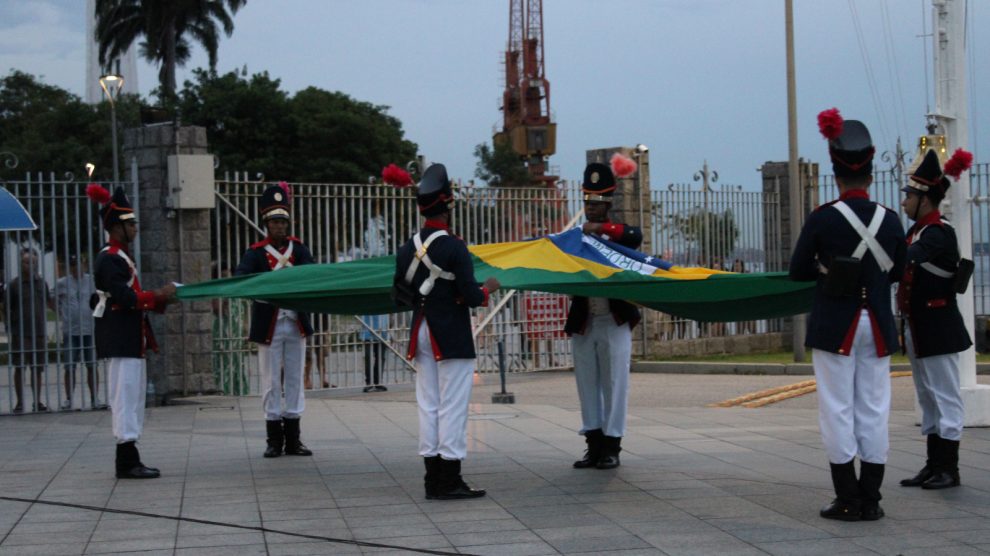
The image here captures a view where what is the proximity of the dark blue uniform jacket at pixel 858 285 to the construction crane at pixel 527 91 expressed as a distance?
90.2 metres

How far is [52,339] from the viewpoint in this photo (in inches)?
664

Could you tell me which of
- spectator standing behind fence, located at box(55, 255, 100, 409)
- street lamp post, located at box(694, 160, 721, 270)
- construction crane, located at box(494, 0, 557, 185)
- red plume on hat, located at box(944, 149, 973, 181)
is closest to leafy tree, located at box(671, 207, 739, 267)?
street lamp post, located at box(694, 160, 721, 270)

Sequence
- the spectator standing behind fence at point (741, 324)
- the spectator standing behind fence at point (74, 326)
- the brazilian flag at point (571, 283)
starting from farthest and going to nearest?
the spectator standing behind fence at point (741, 324), the spectator standing behind fence at point (74, 326), the brazilian flag at point (571, 283)

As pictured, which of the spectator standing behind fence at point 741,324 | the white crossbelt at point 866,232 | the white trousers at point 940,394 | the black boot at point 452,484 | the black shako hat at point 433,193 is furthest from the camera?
the spectator standing behind fence at point 741,324

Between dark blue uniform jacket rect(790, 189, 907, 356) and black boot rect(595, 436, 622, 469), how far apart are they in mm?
2274

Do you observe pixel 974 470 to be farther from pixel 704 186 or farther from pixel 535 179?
pixel 535 179

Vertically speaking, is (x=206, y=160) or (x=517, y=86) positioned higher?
(x=517, y=86)

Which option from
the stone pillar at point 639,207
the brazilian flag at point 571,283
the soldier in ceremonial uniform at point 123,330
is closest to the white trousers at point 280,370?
the brazilian flag at point 571,283

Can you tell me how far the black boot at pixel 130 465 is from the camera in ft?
30.7

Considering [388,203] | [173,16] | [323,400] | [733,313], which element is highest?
[173,16]

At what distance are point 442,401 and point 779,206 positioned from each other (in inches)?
597

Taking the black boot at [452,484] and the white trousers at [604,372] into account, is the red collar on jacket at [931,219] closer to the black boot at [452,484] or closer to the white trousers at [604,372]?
the white trousers at [604,372]

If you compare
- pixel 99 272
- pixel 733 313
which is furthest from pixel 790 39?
pixel 99 272

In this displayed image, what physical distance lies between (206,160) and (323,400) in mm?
3178
